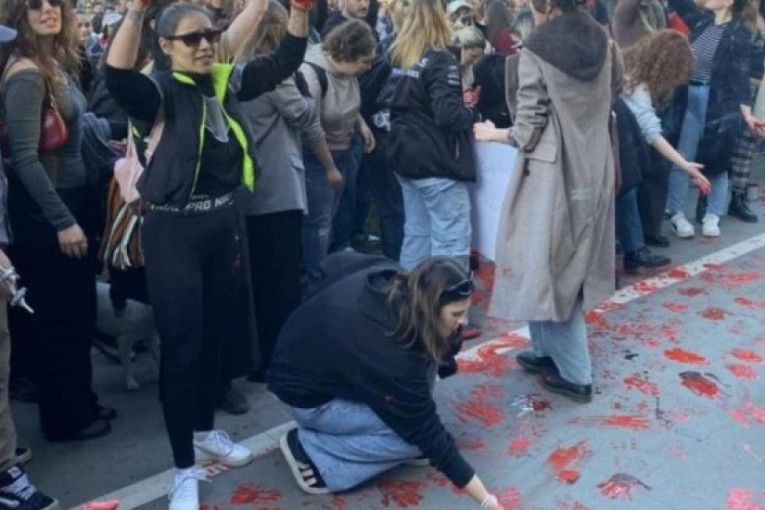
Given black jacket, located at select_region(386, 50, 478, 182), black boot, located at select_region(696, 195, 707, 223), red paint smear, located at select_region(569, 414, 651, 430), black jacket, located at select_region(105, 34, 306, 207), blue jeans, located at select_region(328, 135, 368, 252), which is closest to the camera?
black jacket, located at select_region(105, 34, 306, 207)

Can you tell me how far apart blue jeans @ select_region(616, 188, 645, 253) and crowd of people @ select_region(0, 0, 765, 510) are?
0.42 metres

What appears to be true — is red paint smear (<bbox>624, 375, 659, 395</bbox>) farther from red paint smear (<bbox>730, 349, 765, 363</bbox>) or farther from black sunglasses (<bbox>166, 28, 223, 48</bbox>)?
black sunglasses (<bbox>166, 28, 223, 48</bbox>)

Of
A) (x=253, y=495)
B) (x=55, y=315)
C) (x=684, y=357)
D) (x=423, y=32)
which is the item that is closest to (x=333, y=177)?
(x=423, y=32)

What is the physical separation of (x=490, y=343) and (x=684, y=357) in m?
0.97

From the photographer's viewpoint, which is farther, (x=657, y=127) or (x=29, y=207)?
(x=657, y=127)

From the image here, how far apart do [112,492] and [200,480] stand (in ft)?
1.12

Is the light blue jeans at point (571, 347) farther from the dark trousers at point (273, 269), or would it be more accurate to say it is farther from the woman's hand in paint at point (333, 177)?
the woman's hand in paint at point (333, 177)

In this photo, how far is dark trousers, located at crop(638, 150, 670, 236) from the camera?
6.38 m

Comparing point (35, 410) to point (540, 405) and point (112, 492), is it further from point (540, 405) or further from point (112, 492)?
point (540, 405)

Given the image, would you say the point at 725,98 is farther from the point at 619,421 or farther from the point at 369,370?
the point at 369,370

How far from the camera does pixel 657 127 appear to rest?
19.0ft

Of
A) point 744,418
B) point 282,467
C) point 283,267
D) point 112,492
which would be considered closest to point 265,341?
point 283,267

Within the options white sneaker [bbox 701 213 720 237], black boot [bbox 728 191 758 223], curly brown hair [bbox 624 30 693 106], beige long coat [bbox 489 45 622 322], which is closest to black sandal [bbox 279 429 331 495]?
beige long coat [bbox 489 45 622 322]

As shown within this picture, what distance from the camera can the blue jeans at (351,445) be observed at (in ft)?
11.8
